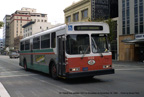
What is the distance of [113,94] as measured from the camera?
24.2 feet

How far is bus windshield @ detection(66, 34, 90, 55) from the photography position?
979 cm

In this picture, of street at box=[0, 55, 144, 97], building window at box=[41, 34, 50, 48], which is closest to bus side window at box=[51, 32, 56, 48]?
building window at box=[41, 34, 50, 48]

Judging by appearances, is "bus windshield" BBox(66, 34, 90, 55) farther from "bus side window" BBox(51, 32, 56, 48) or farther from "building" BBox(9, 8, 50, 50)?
"building" BBox(9, 8, 50, 50)

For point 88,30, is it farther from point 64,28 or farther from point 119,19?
point 119,19

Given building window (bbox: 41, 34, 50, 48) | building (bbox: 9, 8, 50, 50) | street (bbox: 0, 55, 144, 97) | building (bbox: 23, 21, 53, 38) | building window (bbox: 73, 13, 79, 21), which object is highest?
building (bbox: 9, 8, 50, 50)

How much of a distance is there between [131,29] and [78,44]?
29.3 metres

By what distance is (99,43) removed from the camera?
33.8ft

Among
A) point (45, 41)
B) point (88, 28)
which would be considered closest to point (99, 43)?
point (88, 28)

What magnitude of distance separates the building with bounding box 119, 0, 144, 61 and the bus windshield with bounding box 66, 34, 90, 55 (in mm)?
24590

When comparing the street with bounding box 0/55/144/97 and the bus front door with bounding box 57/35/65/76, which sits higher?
Answer: the bus front door with bounding box 57/35/65/76

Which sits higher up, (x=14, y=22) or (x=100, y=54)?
(x=14, y=22)

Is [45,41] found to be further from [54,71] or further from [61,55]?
[61,55]

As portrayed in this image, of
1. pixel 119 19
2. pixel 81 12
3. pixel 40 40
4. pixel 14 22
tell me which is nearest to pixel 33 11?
pixel 14 22

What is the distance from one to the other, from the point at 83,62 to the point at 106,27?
90.2 inches
